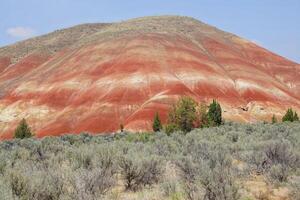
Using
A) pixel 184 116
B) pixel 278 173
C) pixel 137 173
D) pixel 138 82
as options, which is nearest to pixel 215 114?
pixel 184 116

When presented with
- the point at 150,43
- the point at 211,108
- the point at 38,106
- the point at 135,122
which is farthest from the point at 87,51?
the point at 211,108

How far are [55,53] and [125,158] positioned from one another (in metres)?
115

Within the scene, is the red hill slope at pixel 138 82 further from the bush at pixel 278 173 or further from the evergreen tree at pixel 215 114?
the bush at pixel 278 173

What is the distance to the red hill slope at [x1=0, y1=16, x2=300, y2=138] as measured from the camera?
Answer: 79438 mm

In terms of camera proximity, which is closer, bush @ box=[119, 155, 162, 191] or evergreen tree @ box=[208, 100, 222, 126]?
bush @ box=[119, 155, 162, 191]

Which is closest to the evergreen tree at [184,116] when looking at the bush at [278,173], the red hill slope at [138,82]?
the red hill slope at [138,82]

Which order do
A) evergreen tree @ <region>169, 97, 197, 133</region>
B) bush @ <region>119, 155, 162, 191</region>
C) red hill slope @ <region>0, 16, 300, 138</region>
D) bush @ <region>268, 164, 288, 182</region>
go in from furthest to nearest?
1. red hill slope @ <region>0, 16, 300, 138</region>
2. evergreen tree @ <region>169, 97, 197, 133</region>
3. bush @ <region>119, 155, 162, 191</region>
4. bush @ <region>268, 164, 288, 182</region>

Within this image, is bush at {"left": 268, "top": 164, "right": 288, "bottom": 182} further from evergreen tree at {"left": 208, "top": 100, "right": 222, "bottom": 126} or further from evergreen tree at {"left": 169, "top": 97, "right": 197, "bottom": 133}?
evergreen tree at {"left": 169, "top": 97, "right": 197, "bottom": 133}

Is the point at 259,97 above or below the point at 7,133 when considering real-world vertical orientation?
above

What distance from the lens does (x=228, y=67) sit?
333 feet

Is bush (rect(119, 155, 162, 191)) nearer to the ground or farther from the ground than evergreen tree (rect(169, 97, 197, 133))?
farther from the ground

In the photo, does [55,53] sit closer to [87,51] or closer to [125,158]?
[87,51]

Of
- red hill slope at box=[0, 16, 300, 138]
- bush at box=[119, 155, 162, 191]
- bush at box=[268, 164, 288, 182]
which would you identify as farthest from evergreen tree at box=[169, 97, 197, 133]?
bush at box=[268, 164, 288, 182]

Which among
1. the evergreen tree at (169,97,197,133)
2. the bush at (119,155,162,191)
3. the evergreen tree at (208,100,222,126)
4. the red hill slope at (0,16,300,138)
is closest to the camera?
the bush at (119,155,162,191)
